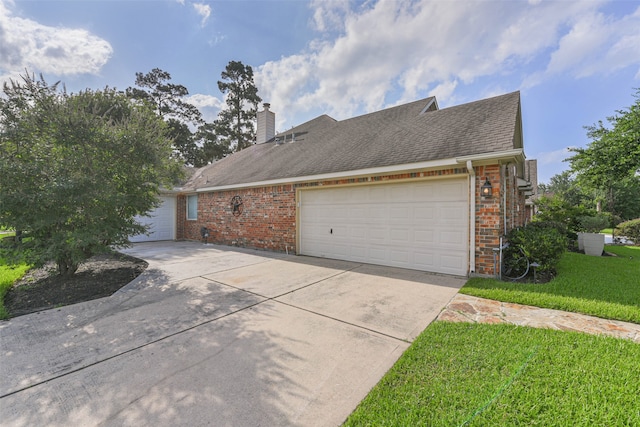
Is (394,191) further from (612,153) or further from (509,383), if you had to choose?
(612,153)

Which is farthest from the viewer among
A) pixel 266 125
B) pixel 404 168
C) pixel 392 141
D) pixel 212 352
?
pixel 266 125

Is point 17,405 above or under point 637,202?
under

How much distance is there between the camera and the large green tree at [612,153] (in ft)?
35.8

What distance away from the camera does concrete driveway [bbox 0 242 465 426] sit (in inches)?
76.9

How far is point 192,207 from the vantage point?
42.4 ft

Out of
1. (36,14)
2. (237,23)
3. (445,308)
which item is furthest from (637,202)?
(36,14)

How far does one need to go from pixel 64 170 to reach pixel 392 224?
683 cm

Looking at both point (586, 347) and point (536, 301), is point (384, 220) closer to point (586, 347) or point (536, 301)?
point (536, 301)

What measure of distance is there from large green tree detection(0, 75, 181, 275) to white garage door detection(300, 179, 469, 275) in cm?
454

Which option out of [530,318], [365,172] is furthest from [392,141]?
[530,318]

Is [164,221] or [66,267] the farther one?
[164,221]

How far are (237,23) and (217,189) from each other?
5.93m

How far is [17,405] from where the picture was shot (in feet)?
6.53

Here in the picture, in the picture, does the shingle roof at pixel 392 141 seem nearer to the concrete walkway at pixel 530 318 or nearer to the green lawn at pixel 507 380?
the concrete walkway at pixel 530 318
